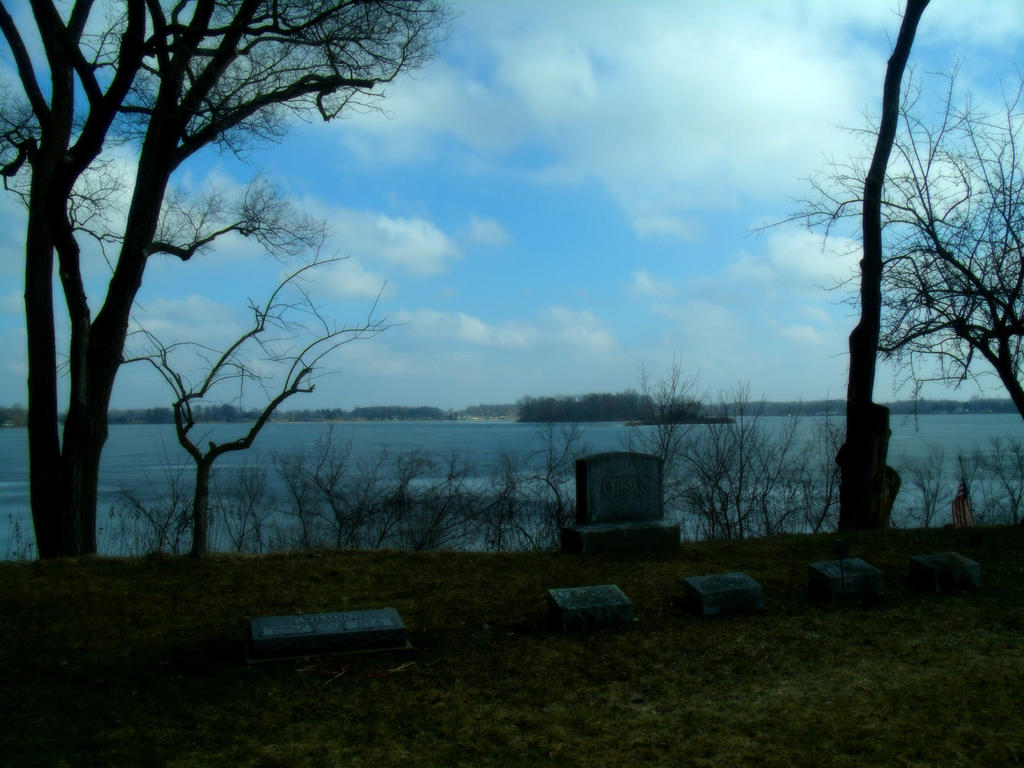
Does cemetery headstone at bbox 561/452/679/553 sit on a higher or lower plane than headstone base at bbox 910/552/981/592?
higher

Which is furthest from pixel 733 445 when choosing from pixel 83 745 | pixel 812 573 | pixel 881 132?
pixel 83 745

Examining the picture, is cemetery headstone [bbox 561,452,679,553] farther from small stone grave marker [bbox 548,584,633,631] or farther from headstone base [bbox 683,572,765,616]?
small stone grave marker [bbox 548,584,633,631]

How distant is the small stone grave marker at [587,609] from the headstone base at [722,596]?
62cm

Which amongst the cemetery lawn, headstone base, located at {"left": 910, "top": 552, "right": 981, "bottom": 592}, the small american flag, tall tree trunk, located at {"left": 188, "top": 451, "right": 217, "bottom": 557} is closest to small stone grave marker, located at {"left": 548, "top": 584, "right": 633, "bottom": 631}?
the cemetery lawn

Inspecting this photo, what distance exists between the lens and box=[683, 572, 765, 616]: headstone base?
633 cm

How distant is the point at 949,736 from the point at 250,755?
3.42 m

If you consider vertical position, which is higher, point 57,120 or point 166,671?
point 57,120

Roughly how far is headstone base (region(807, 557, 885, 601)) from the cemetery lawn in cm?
16

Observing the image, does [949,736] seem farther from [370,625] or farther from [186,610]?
[186,610]

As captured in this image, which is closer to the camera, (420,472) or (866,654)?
(866,654)

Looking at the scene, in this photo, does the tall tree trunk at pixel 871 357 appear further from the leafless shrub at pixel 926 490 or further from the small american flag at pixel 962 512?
the leafless shrub at pixel 926 490

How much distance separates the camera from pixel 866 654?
Result: 17.5 feet

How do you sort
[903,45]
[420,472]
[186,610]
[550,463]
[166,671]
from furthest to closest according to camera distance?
[420,472]
[550,463]
[903,45]
[186,610]
[166,671]

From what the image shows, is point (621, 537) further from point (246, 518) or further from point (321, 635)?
point (246, 518)
